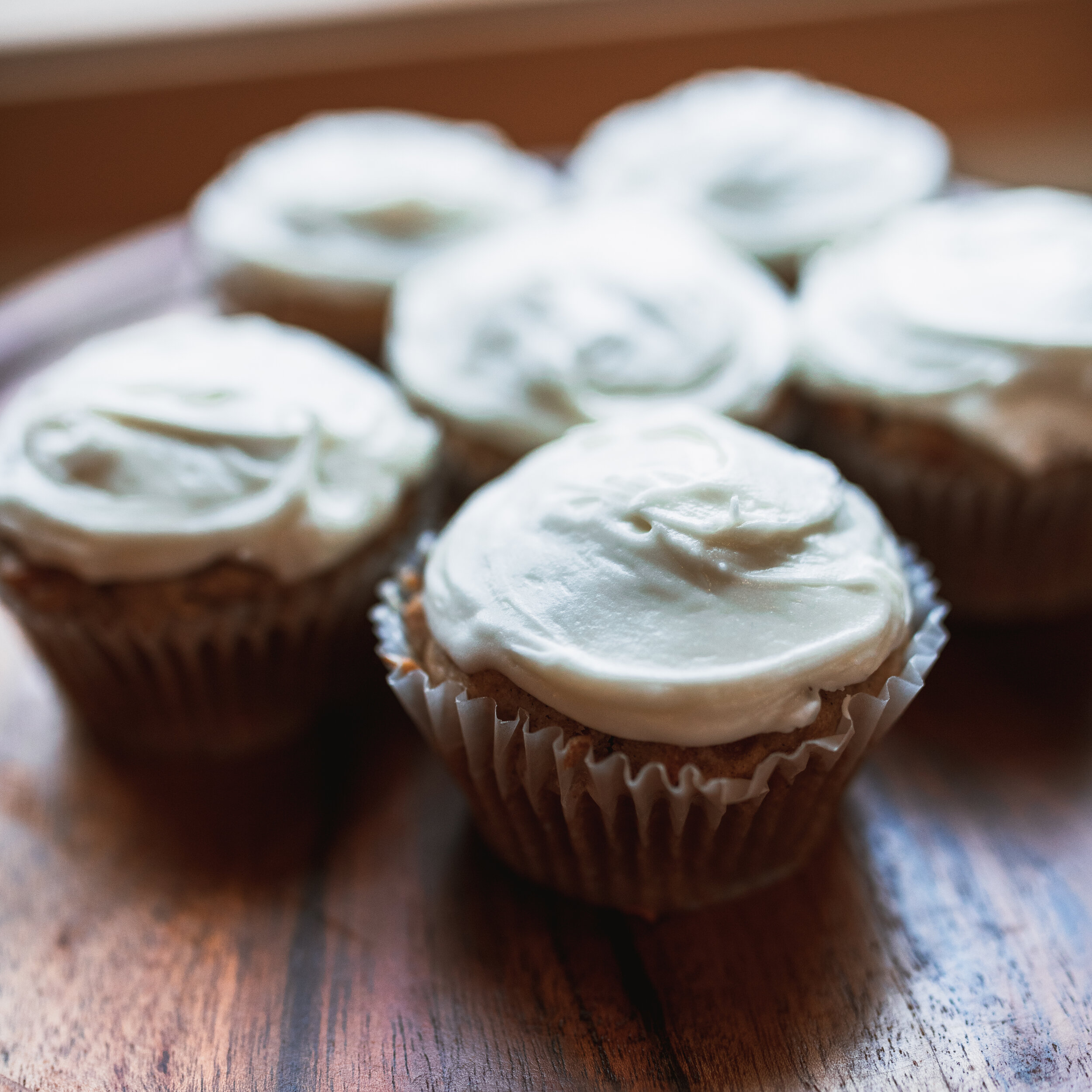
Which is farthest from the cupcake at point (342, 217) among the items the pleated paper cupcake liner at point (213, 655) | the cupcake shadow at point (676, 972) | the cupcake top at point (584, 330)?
the cupcake shadow at point (676, 972)

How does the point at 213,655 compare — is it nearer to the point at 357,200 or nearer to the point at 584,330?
the point at 584,330

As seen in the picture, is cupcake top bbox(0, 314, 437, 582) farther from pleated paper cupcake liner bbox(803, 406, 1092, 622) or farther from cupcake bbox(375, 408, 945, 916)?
pleated paper cupcake liner bbox(803, 406, 1092, 622)

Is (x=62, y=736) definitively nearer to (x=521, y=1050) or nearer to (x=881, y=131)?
(x=521, y=1050)

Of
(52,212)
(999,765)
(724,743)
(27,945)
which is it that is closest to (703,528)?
(724,743)

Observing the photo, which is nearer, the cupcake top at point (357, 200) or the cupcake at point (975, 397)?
the cupcake at point (975, 397)

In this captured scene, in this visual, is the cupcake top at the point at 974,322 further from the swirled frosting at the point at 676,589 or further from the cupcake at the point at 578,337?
the swirled frosting at the point at 676,589

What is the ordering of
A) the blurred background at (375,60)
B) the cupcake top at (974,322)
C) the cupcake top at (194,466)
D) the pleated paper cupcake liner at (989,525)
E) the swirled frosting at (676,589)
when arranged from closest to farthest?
the swirled frosting at (676,589) → the cupcake top at (194,466) → the cupcake top at (974,322) → the pleated paper cupcake liner at (989,525) → the blurred background at (375,60)

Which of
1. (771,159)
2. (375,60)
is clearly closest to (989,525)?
(771,159)
